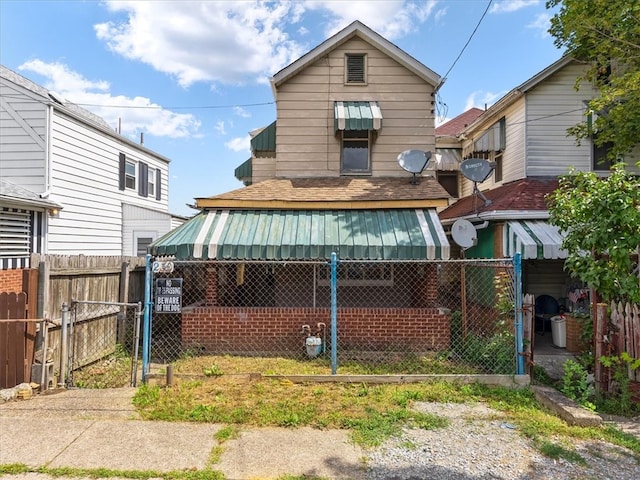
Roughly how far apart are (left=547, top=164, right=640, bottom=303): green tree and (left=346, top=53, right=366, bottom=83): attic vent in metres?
7.47

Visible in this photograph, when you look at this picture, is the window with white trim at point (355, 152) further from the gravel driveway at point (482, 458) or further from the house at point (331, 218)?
the gravel driveway at point (482, 458)

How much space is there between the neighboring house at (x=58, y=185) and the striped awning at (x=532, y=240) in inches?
494

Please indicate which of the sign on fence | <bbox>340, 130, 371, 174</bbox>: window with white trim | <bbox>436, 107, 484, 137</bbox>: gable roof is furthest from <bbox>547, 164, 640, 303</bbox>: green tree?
<bbox>436, 107, 484, 137</bbox>: gable roof

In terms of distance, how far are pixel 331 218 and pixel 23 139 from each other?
33.6ft

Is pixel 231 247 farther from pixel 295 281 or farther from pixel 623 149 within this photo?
pixel 623 149

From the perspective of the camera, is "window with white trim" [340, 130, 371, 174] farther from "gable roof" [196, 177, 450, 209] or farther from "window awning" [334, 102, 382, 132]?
"window awning" [334, 102, 382, 132]

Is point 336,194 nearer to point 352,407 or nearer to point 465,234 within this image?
point 465,234

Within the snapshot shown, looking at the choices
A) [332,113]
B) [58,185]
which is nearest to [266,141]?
[332,113]

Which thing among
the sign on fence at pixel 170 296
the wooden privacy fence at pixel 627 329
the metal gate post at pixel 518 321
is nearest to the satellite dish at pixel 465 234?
the metal gate post at pixel 518 321

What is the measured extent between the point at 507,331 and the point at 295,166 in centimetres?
722

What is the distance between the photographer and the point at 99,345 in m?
7.71

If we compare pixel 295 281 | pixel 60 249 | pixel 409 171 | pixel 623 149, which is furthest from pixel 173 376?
pixel 623 149

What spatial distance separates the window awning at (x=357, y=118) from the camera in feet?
35.5

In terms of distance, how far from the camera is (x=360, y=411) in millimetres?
5199
